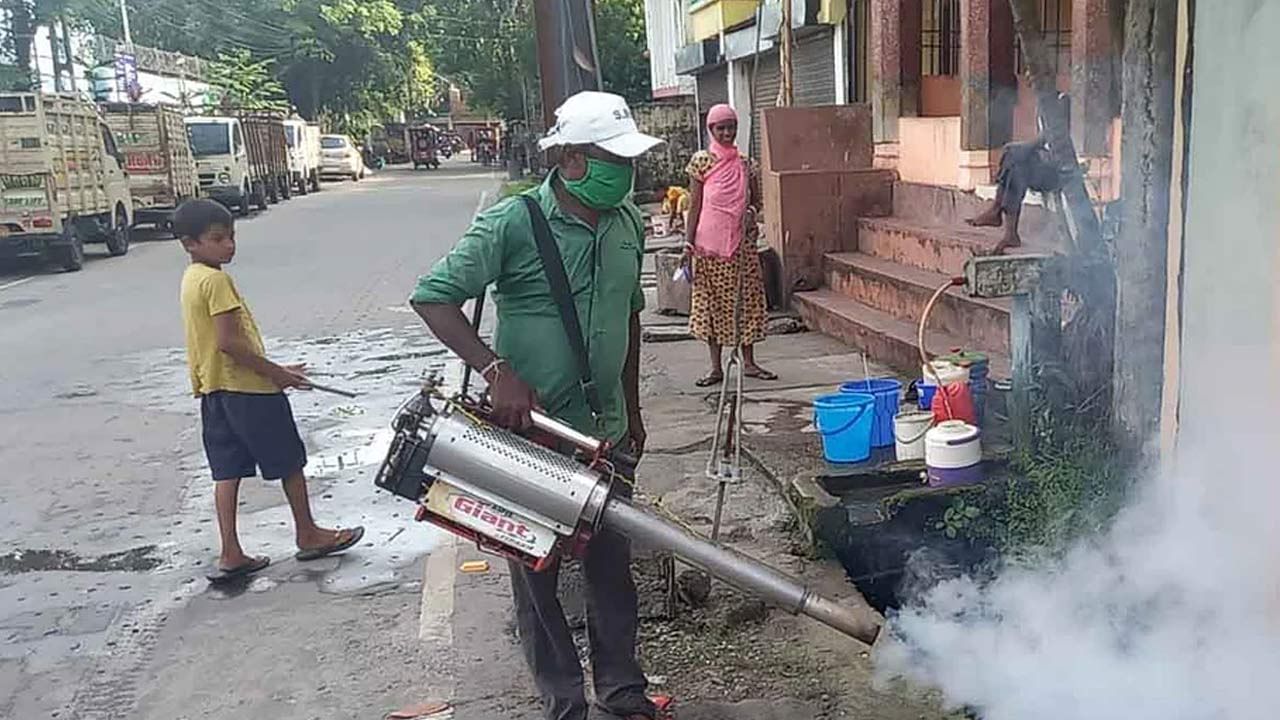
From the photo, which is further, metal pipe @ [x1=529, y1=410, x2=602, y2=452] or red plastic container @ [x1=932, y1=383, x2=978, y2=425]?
red plastic container @ [x1=932, y1=383, x2=978, y2=425]

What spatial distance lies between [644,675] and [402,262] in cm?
1357

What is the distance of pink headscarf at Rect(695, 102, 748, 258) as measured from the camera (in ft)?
24.5

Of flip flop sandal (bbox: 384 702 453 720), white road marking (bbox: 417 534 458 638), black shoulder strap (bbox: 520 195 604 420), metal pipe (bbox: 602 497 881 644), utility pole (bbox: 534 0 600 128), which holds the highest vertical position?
utility pole (bbox: 534 0 600 128)

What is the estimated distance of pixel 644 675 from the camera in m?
3.70

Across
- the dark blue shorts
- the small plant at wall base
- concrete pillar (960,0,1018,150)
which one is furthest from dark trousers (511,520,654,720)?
concrete pillar (960,0,1018,150)

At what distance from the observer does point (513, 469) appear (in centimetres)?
296

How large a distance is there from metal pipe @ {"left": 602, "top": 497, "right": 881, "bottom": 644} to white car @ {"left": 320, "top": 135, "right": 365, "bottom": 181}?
41.6m

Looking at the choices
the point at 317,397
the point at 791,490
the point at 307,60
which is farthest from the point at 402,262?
the point at 307,60

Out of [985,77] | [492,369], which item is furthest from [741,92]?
[492,369]

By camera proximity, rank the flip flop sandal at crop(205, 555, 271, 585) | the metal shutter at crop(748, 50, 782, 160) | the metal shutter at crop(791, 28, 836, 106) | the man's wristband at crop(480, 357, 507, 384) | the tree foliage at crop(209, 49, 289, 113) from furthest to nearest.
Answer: the tree foliage at crop(209, 49, 289, 113), the metal shutter at crop(748, 50, 782, 160), the metal shutter at crop(791, 28, 836, 106), the flip flop sandal at crop(205, 555, 271, 585), the man's wristband at crop(480, 357, 507, 384)

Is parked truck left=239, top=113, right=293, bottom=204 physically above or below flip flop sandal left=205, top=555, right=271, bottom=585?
above

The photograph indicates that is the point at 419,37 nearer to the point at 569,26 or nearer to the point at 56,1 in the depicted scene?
the point at 56,1

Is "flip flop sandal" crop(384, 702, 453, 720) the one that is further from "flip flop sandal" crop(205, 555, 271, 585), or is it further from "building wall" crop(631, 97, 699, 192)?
"building wall" crop(631, 97, 699, 192)

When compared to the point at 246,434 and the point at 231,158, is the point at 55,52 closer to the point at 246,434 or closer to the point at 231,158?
the point at 231,158
